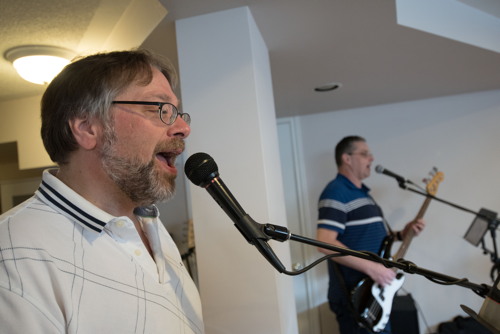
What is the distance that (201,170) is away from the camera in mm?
714

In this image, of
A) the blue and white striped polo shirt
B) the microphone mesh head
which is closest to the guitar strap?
the blue and white striped polo shirt

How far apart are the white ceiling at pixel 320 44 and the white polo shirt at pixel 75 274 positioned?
81 cm

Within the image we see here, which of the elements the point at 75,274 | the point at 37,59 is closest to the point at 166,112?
the point at 75,274

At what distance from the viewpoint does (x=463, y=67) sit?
221 centimetres

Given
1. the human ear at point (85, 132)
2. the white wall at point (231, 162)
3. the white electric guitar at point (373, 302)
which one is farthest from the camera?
the white electric guitar at point (373, 302)

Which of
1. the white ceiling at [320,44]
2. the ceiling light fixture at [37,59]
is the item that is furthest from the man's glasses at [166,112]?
the ceiling light fixture at [37,59]

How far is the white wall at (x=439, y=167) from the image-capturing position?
2.89 metres

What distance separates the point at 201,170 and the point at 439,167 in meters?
2.88

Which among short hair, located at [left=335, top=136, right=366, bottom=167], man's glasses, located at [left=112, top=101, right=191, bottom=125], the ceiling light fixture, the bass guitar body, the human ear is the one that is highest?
the ceiling light fixture

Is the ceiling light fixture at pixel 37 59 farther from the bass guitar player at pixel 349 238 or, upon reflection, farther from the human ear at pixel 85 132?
the bass guitar player at pixel 349 238

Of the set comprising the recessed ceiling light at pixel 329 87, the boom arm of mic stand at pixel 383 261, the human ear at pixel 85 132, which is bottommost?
the boom arm of mic stand at pixel 383 261

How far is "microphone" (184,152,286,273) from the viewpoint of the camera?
689mm

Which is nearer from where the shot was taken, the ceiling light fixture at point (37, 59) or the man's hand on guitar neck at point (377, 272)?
the ceiling light fixture at point (37, 59)

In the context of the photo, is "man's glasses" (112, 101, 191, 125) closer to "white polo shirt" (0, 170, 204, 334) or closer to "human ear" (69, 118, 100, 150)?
"human ear" (69, 118, 100, 150)
